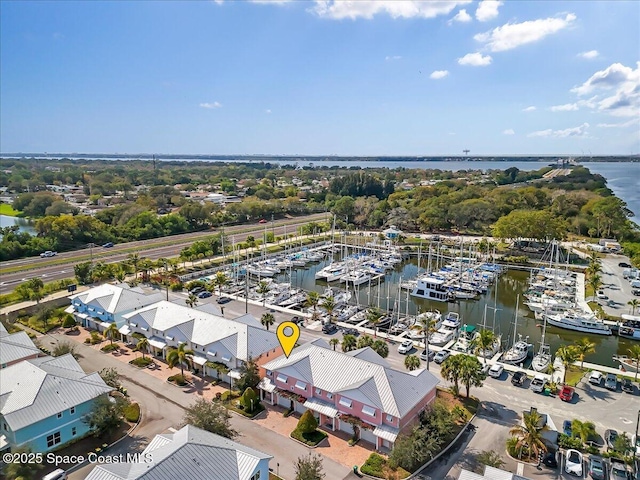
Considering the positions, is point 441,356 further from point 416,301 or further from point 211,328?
point 211,328

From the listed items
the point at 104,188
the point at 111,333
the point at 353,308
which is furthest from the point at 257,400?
the point at 104,188

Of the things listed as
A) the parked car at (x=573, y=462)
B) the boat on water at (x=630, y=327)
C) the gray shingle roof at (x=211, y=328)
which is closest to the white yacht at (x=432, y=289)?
the boat on water at (x=630, y=327)

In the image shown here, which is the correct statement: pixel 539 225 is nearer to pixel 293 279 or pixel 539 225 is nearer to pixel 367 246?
pixel 367 246

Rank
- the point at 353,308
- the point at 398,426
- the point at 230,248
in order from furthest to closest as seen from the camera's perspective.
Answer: the point at 230,248 < the point at 353,308 < the point at 398,426

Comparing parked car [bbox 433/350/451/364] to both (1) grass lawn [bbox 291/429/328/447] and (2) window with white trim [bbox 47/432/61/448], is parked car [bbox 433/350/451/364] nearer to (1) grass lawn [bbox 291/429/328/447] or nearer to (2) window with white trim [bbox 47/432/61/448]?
(1) grass lawn [bbox 291/429/328/447]

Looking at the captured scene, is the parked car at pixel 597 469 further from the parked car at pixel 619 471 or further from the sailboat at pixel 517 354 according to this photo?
the sailboat at pixel 517 354

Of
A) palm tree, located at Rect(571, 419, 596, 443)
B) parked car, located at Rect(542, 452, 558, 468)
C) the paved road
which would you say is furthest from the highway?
parked car, located at Rect(542, 452, 558, 468)

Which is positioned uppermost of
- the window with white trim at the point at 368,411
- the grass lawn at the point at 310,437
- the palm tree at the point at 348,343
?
the palm tree at the point at 348,343
